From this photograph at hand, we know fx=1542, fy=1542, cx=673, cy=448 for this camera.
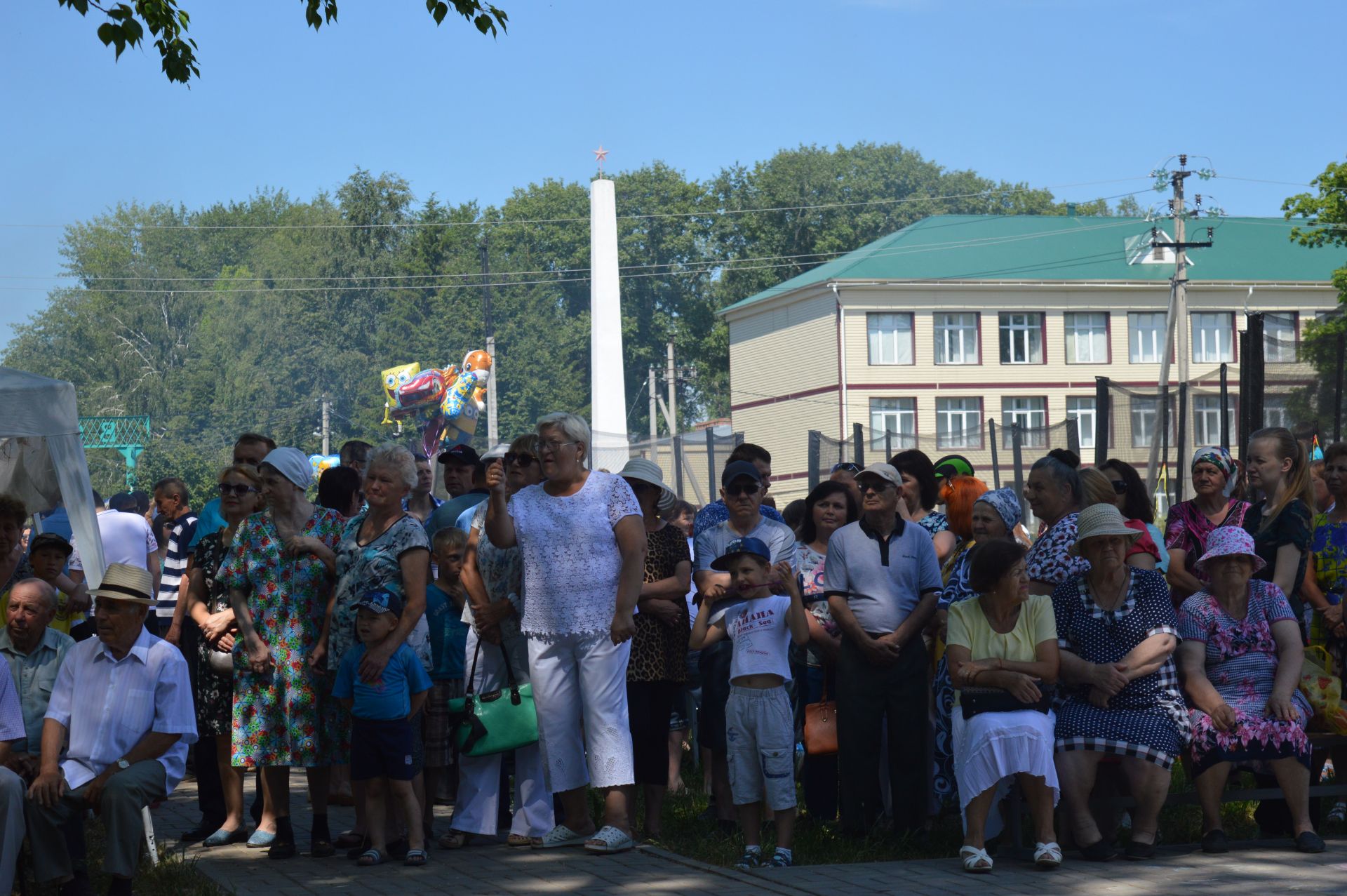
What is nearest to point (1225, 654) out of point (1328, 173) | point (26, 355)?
point (1328, 173)

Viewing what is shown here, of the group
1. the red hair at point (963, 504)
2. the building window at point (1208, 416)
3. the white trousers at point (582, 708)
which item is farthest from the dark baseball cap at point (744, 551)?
the building window at point (1208, 416)

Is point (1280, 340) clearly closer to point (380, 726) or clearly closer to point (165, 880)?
point (380, 726)

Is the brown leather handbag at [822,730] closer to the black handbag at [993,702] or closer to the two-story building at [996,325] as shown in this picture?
the black handbag at [993,702]

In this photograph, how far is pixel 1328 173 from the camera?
116 feet

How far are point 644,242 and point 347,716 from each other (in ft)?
244

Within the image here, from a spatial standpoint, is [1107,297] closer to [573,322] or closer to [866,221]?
[866,221]

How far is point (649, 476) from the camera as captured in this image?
7809mm

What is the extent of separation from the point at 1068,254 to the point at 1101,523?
52.6 meters

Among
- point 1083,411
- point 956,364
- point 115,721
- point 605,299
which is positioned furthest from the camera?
point 1083,411

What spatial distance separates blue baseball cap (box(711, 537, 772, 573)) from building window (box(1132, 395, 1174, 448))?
10.5m

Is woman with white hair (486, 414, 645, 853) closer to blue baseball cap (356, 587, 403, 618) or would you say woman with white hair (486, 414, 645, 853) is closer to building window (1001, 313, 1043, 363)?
blue baseball cap (356, 587, 403, 618)

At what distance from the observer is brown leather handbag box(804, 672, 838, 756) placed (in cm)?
782

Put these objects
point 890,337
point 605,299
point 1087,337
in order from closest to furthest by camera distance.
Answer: point 605,299 < point 890,337 < point 1087,337

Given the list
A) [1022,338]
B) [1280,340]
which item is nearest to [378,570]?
Result: [1280,340]
